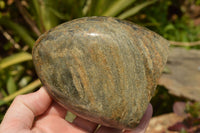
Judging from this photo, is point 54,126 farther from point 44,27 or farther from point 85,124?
point 44,27

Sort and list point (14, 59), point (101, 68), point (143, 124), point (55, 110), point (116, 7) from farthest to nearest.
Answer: point (116, 7)
point (14, 59)
point (55, 110)
point (143, 124)
point (101, 68)

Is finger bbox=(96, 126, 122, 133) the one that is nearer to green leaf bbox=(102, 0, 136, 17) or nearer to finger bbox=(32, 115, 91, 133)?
finger bbox=(32, 115, 91, 133)

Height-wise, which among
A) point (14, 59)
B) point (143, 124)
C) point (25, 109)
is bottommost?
point (143, 124)

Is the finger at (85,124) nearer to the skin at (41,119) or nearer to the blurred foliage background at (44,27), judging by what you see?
the skin at (41,119)

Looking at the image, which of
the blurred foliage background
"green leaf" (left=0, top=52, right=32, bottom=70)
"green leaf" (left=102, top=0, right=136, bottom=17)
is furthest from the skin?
"green leaf" (left=102, top=0, right=136, bottom=17)

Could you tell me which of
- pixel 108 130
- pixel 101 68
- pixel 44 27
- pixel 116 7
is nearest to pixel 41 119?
pixel 108 130

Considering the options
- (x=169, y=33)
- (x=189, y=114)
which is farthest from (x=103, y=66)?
(x=169, y=33)

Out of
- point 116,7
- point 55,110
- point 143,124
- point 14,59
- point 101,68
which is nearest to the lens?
point 101,68
